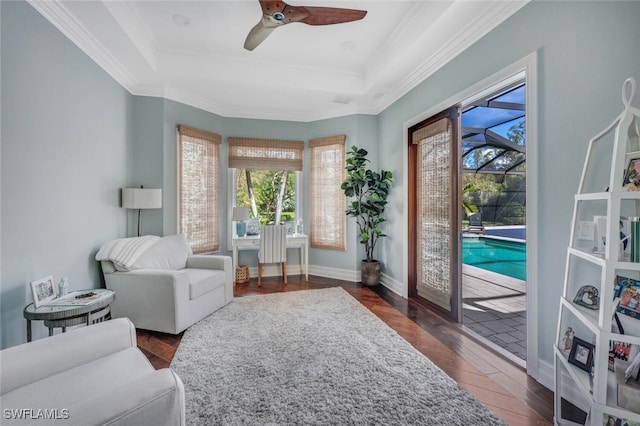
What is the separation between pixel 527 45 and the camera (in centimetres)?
197

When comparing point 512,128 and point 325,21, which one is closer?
point 325,21

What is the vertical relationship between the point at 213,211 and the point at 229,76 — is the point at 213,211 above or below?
below

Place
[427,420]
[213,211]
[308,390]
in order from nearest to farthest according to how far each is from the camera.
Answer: [427,420]
[308,390]
[213,211]

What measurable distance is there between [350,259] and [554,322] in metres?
2.86

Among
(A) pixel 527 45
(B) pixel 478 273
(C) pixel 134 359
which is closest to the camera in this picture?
(C) pixel 134 359

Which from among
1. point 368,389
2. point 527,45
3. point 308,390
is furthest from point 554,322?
point 527,45

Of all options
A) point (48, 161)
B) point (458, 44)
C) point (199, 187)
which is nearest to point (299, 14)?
point (458, 44)

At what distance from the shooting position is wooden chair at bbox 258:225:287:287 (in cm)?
412

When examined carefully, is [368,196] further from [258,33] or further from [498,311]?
[258,33]

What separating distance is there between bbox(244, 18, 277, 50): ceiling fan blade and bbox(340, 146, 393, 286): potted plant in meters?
1.95

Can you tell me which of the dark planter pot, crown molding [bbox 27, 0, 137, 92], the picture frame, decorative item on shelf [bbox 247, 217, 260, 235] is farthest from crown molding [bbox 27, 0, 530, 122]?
the dark planter pot

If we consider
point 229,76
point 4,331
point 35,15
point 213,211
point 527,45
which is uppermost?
point 229,76

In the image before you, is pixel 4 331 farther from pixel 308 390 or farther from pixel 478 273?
pixel 478 273

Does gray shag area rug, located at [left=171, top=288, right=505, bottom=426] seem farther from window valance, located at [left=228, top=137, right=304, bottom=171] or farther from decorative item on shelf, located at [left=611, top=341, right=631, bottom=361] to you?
window valance, located at [left=228, top=137, right=304, bottom=171]
